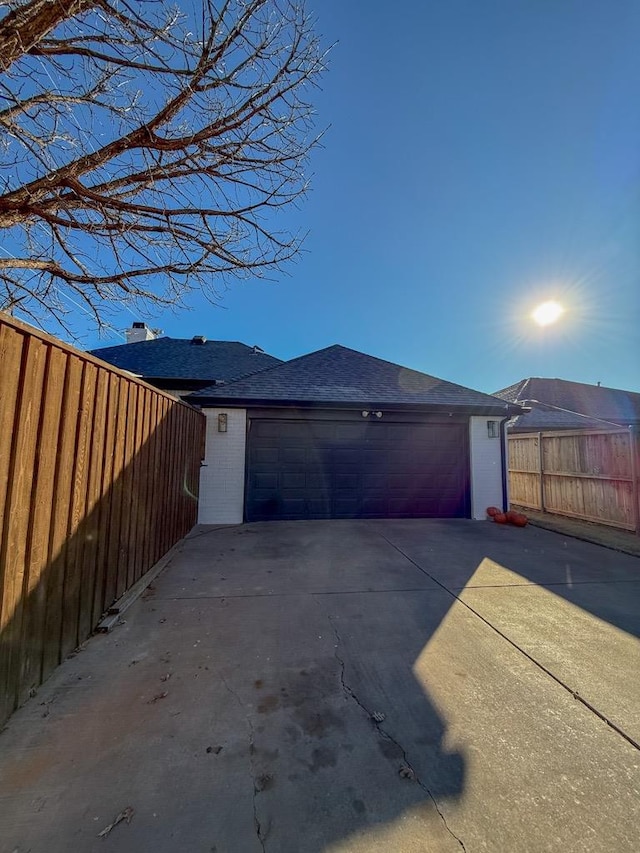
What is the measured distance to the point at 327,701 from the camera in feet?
6.89

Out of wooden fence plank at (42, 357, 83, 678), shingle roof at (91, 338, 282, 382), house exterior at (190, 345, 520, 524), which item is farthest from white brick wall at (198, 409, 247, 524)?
wooden fence plank at (42, 357, 83, 678)

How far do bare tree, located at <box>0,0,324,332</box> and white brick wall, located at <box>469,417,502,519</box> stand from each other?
642 cm

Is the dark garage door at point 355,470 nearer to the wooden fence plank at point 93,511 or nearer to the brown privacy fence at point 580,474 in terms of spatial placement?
the brown privacy fence at point 580,474

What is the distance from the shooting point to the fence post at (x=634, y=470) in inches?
262

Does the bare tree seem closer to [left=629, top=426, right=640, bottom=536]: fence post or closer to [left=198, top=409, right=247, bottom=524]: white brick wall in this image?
[left=198, top=409, right=247, bottom=524]: white brick wall

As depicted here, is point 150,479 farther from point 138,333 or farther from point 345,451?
point 138,333

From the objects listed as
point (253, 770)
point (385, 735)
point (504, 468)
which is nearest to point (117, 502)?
point (253, 770)

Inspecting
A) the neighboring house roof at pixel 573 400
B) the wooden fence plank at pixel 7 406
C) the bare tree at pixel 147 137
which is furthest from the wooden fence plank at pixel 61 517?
the neighboring house roof at pixel 573 400

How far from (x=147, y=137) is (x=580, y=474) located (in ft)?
32.3

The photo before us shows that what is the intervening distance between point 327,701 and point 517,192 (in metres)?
8.11

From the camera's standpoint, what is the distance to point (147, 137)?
301 cm

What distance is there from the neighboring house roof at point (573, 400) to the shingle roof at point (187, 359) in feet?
38.0

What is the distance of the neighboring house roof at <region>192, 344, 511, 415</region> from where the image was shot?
7.58 meters

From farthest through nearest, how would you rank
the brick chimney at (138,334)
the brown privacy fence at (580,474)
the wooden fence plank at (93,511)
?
the brick chimney at (138,334)
the brown privacy fence at (580,474)
the wooden fence plank at (93,511)
